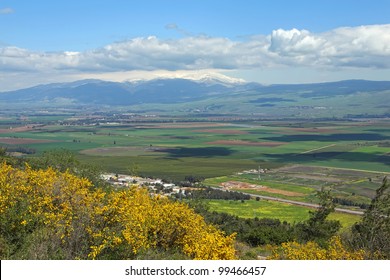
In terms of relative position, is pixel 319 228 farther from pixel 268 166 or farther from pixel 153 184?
pixel 268 166

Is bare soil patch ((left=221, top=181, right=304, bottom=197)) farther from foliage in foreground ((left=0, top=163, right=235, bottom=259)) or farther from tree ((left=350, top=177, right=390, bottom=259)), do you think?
foliage in foreground ((left=0, top=163, right=235, bottom=259))

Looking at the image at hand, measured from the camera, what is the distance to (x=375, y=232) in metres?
35.0

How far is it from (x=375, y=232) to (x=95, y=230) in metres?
23.6

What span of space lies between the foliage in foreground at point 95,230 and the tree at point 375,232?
9.52m

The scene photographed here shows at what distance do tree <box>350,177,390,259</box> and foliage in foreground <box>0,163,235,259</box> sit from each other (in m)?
9.52

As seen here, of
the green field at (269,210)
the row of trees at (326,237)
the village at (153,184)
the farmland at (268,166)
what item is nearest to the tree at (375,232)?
the row of trees at (326,237)

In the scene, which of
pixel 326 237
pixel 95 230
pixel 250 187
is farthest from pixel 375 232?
pixel 250 187

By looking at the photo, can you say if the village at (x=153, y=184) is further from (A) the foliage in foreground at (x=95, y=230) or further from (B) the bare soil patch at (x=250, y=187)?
(A) the foliage in foreground at (x=95, y=230)

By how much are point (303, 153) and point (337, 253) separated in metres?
160

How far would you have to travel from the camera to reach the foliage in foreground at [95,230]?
834 inches

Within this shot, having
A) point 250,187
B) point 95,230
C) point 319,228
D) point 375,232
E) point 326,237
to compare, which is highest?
point 95,230

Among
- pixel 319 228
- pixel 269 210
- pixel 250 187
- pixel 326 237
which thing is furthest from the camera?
pixel 250 187

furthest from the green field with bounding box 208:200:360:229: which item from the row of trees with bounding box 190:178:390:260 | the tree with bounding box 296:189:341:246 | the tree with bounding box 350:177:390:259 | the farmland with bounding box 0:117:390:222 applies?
the tree with bounding box 350:177:390:259
